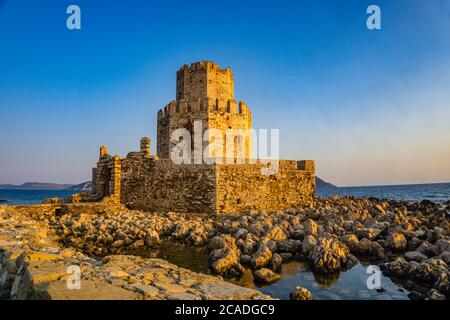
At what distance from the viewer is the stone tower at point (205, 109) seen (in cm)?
1678

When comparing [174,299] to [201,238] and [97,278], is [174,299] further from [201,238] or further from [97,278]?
[201,238]

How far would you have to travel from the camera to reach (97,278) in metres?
3.77

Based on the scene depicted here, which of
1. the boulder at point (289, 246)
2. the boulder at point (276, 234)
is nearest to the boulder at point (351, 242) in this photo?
the boulder at point (289, 246)

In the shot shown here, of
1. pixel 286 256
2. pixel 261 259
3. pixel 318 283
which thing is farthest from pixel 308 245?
pixel 318 283

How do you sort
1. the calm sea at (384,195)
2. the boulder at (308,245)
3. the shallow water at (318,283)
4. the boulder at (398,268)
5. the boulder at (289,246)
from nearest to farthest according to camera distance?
the shallow water at (318,283) < the boulder at (398,268) < the boulder at (308,245) < the boulder at (289,246) < the calm sea at (384,195)

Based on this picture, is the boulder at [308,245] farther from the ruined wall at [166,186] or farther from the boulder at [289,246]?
the ruined wall at [166,186]

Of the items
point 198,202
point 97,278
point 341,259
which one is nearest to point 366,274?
point 341,259

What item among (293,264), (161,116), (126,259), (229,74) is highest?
(229,74)

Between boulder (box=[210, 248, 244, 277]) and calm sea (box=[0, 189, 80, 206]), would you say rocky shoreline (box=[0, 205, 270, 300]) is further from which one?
calm sea (box=[0, 189, 80, 206])

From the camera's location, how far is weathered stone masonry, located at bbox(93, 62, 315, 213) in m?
13.0

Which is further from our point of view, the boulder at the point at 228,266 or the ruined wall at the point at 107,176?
the ruined wall at the point at 107,176

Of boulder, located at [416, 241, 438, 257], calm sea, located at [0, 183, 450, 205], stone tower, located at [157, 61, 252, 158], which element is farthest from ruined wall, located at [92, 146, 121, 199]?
calm sea, located at [0, 183, 450, 205]

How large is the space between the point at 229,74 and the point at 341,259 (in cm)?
1465

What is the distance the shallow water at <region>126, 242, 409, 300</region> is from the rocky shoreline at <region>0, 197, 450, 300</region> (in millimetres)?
192
